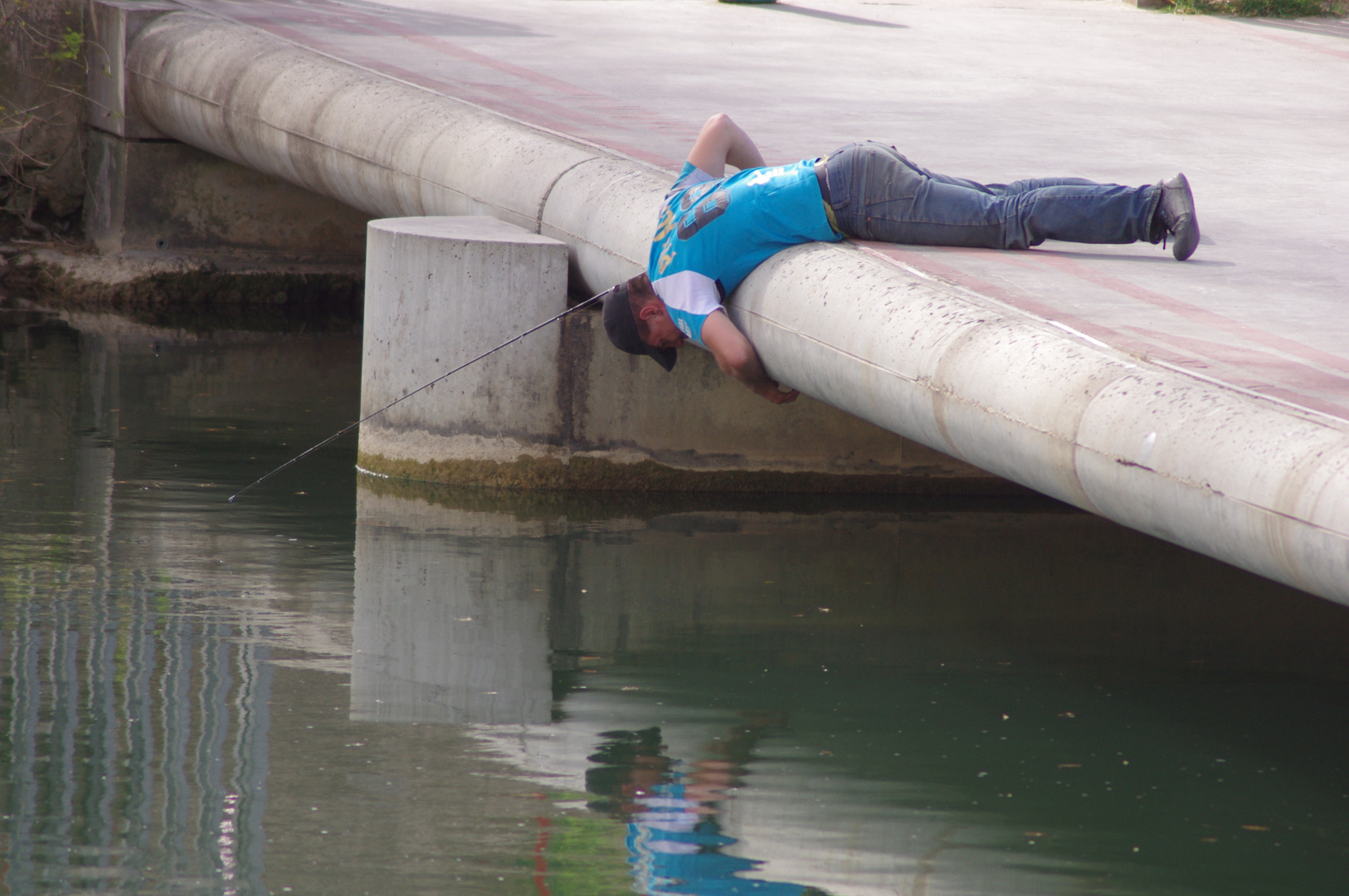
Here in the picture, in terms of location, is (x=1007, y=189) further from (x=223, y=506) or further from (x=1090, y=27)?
(x=1090, y=27)

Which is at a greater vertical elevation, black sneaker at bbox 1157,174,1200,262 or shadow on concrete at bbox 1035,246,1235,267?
black sneaker at bbox 1157,174,1200,262

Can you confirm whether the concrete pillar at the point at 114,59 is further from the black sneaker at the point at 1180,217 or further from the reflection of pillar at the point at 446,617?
the black sneaker at the point at 1180,217

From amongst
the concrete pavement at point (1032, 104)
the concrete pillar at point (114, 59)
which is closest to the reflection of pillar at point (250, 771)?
the concrete pavement at point (1032, 104)

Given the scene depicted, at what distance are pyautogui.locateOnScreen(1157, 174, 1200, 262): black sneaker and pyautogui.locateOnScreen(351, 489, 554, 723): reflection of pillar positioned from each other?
91.0 inches

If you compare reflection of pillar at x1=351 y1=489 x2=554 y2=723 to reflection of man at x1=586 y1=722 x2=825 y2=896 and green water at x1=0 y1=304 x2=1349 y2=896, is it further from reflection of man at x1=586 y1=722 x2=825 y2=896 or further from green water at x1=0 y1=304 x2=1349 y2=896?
reflection of man at x1=586 y1=722 x2=825 y2=896

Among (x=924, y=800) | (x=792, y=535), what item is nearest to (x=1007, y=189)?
(x=792, y=535)

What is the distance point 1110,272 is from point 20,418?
5.10 m

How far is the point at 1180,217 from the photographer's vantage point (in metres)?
5.68

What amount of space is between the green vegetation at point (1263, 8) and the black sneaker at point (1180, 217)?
9720 millimetres

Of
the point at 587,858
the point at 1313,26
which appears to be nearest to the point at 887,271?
the point at 587,858

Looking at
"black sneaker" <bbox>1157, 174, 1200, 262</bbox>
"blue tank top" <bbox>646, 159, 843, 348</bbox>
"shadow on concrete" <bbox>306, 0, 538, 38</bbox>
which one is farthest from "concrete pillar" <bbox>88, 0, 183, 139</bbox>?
"black sneaker" <bbox>1157, 174, 1200, 262</bbox>

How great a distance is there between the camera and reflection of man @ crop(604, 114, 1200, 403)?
582cm

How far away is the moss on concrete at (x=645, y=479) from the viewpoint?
7.38 metres

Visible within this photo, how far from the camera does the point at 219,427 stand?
27.4 feet
